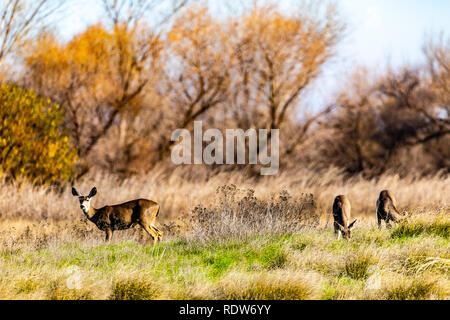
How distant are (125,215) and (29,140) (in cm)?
786

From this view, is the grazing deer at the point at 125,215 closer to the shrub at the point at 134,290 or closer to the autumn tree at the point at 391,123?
the shrub at the point at 134,290

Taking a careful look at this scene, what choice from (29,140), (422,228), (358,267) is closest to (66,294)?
(358,267)

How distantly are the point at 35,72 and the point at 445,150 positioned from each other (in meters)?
18.8

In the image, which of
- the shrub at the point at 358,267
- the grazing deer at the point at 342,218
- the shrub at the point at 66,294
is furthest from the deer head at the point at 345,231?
the shrub at the point at 66,294

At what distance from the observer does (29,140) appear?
14.4 m

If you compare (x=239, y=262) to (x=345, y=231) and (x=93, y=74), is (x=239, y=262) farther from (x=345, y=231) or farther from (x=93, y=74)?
(x=93, y=74)

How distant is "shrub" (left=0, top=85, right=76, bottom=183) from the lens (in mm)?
13906

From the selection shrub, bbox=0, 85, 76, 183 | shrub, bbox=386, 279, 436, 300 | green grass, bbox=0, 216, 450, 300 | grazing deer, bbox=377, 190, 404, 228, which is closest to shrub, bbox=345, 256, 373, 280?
green grass, bbox=0, 216, 450, 300

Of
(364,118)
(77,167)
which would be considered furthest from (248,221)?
(364,118)

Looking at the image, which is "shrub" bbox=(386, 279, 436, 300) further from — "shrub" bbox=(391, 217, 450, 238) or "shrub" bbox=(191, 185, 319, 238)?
"shrub" bbox=(191, 185, 319, 238)

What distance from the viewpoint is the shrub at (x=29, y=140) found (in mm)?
13906
